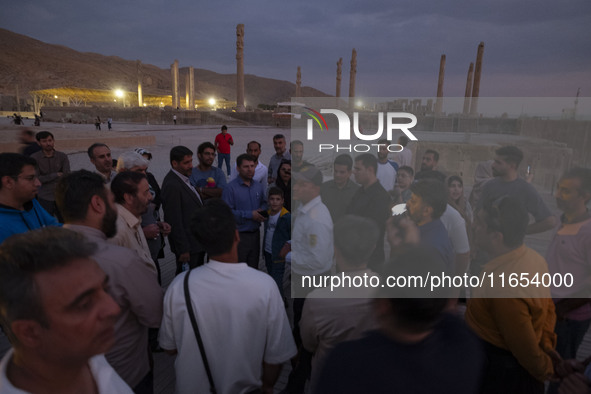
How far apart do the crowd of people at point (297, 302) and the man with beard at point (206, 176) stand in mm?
1126

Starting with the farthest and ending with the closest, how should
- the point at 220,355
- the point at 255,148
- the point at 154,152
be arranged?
1. the point at 154,152
2. the point at 255,148
3. the point at 220,355

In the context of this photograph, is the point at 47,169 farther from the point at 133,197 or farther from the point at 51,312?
the point at 51,312

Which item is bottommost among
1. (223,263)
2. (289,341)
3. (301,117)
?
(289,341)

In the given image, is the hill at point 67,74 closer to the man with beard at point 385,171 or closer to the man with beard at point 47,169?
the man with beard at point 47,169

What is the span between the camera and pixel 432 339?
3.63 feet

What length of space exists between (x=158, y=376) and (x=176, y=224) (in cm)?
129

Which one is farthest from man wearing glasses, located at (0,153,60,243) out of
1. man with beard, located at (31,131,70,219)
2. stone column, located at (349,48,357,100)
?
stone column, located at (349,48,357,100)

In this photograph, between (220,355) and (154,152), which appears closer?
(220,355)

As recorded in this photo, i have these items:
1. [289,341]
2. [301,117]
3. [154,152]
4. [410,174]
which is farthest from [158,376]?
[301,117]

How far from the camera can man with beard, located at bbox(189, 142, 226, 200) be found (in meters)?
4.07

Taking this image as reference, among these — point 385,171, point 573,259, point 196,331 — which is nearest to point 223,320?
point 196,331

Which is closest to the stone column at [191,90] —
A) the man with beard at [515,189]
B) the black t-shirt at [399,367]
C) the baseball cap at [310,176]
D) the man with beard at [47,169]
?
the man with beard at [47,169]

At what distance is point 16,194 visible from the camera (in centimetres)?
223

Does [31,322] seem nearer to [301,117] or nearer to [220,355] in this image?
[220,355]
